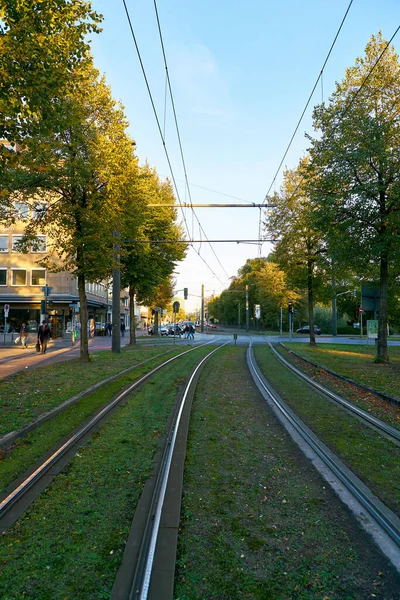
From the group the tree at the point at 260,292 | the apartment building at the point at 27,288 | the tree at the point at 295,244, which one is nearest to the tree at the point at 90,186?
the tree at the point at 295,244

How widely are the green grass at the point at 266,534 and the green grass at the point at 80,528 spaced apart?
579mm

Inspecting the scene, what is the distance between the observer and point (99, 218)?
616 inches

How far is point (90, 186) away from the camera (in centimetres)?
1622

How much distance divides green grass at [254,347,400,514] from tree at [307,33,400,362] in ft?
26.1

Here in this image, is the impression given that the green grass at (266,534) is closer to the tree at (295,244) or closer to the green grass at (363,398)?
the green grass at (363,398)

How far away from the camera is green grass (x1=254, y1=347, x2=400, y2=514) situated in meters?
4.99

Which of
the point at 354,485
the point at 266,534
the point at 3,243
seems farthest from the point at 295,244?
the point at 3,243

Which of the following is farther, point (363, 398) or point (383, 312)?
point (383, 312)

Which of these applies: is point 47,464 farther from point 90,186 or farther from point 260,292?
point 260,292

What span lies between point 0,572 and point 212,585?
1.56 meters

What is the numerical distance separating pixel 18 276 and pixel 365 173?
36.7 meters

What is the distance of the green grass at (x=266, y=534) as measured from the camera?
120 inches

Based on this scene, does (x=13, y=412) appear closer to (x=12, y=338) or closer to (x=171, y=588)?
(x=171, y=588)

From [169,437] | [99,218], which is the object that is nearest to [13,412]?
[169,437]
